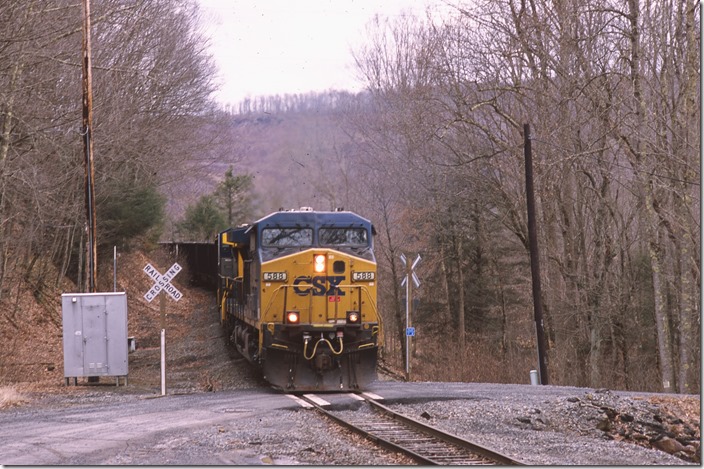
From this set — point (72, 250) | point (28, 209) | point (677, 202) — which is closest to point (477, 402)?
point (677, 202)

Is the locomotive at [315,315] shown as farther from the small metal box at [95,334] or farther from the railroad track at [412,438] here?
the small metal box at [95,334]

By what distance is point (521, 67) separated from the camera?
103 ft

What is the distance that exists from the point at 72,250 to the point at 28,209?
1164cm

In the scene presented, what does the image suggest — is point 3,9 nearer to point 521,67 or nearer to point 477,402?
point 477,402

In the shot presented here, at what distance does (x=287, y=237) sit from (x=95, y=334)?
5559 millimetres

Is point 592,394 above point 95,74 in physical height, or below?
below

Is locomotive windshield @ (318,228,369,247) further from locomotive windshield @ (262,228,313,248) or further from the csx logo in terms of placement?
the csx logo

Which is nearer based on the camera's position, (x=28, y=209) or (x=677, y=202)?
(x=677, y=202)

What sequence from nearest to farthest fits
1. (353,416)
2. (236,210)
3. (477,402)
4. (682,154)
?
(353,416) → (477,402) → (682,154) → (236,210)

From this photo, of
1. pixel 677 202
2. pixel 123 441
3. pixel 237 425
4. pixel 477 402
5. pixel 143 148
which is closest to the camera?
pixel 123 441

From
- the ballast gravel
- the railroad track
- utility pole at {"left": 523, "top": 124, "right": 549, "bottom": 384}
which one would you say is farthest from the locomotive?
utility pole at {"left": 523, "top": 124, "right": 549, "bottom": 384}

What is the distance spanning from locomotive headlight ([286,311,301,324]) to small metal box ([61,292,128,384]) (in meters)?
4.97

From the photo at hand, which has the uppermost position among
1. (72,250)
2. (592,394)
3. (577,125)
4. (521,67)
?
(521,67)

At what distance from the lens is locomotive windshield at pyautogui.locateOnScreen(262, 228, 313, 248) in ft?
57.5
